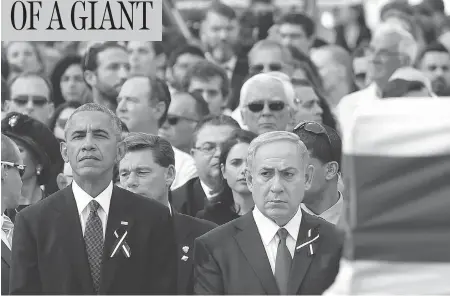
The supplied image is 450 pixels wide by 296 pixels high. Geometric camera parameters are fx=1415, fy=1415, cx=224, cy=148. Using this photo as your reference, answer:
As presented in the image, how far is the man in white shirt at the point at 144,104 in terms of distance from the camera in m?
9.60

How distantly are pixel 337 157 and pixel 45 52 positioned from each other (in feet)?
25.2

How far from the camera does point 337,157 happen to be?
7734 mm

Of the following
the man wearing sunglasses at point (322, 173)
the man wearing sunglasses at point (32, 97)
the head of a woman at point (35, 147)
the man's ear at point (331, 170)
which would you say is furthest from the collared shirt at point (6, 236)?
the man wearing sunglasses at point (32, 97)

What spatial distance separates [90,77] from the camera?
35.6 feet

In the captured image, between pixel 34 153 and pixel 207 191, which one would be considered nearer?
pixel 34 153

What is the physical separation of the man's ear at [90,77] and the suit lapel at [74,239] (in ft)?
14.6

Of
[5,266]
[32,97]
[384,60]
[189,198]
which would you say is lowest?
[5,266]

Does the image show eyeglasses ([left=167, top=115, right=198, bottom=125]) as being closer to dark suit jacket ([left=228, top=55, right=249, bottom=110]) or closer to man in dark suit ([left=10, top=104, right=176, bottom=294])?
dark suit jacket ([left=228, top=55, right=249, bottom=110])

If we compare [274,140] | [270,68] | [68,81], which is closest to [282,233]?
[274,140]

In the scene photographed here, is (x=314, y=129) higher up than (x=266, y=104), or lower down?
lower down

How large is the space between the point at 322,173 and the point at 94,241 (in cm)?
173

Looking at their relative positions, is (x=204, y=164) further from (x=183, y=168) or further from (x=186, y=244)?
(x=186, y=244)

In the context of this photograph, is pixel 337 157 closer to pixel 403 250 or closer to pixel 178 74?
pixel 403 250

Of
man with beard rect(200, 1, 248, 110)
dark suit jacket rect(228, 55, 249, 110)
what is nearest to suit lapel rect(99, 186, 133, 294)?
dark suit jacket rect(228, 55, 249, 110)
